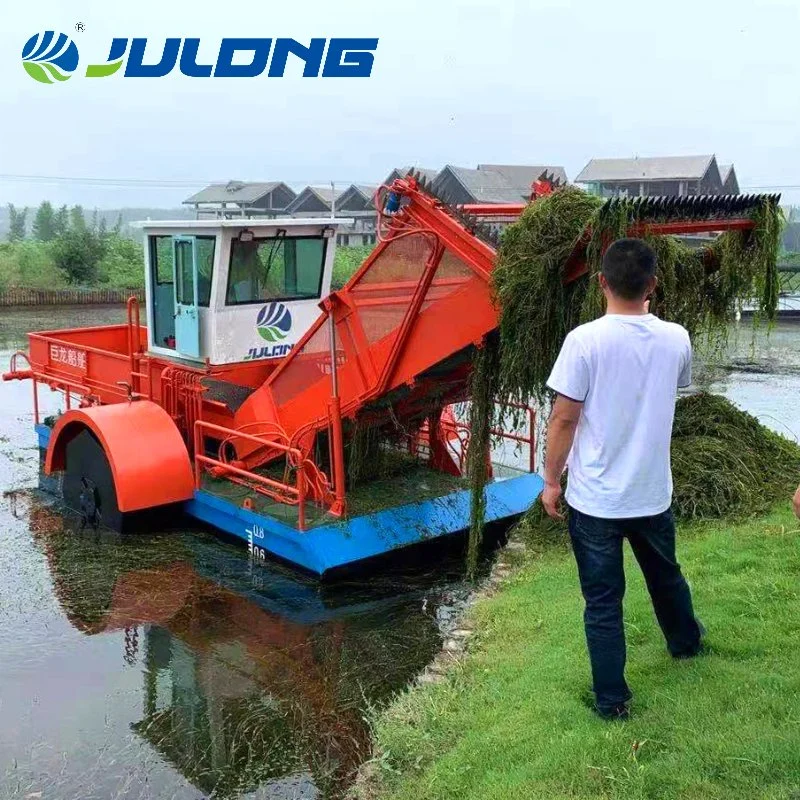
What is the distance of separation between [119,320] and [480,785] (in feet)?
75.1

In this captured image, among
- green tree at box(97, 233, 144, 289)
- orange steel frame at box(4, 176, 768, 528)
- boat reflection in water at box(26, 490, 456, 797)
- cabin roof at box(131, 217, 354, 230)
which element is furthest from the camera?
green tree at box(97, 233, 144, 289)

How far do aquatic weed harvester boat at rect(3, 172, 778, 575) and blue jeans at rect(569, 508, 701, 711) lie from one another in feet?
7.26

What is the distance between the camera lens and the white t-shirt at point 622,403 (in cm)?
334

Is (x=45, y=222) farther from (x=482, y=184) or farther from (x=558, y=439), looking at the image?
(x=558, y=439)

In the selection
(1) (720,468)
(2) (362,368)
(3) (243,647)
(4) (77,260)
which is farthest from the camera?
(4) (77,260)

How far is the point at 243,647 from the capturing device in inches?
238

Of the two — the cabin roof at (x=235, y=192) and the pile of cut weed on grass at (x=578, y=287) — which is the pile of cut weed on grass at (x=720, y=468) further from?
the cabin roof at (x=235, y=192)

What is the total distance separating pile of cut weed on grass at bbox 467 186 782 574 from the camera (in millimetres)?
5371

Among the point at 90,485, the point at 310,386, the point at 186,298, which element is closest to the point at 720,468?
the point at 310,386

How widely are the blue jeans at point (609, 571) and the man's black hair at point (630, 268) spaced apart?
834 mm

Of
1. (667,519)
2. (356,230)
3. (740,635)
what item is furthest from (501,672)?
(356,230)

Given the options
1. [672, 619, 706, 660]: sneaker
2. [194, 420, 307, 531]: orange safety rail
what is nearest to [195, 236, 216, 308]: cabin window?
[194, 420, 307, 531]: orange safety rail

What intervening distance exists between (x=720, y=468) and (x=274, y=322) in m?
4.06

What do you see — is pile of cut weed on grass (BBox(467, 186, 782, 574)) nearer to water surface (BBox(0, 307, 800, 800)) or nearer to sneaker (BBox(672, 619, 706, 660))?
water surface (BBox(0, 307, 800, 800))
